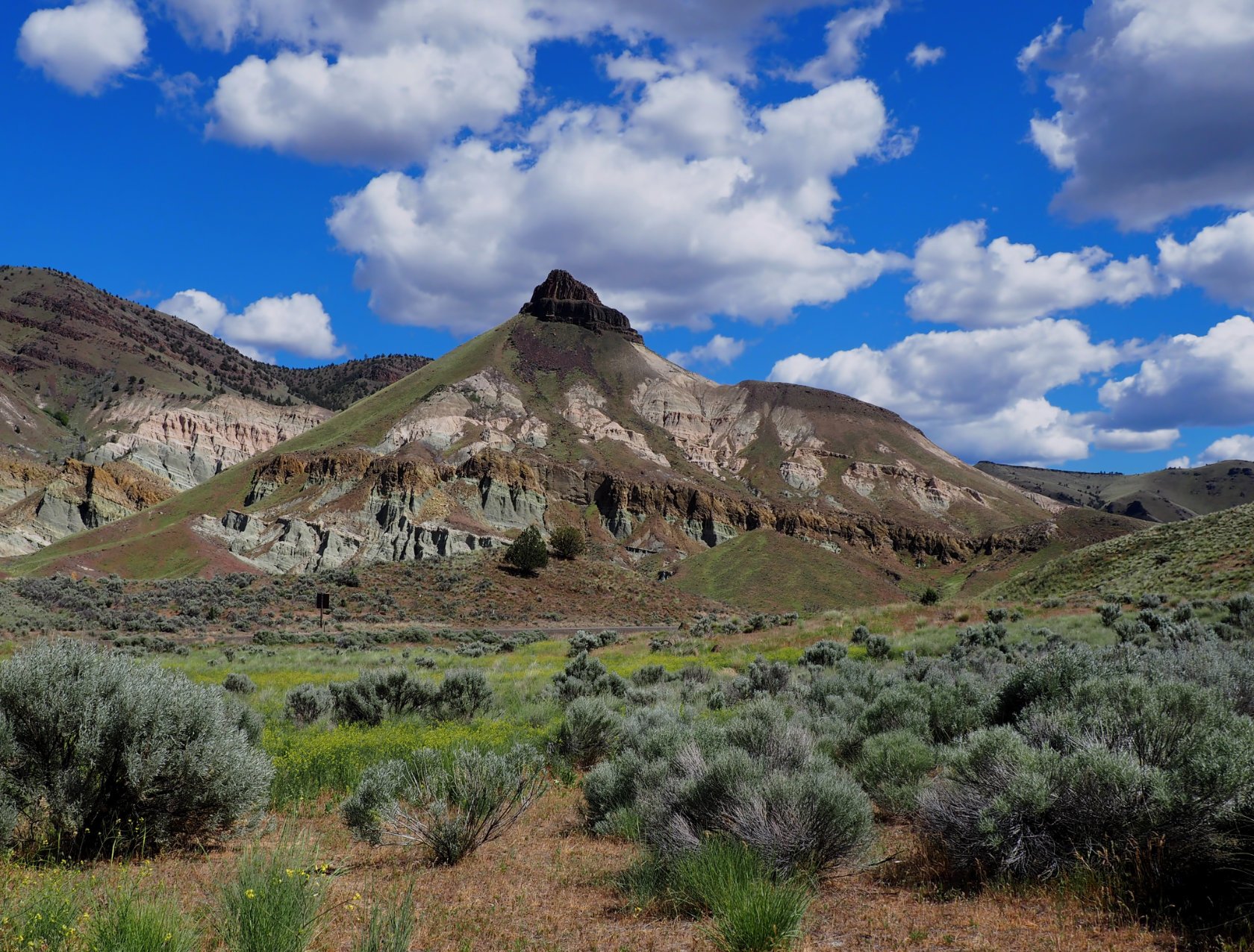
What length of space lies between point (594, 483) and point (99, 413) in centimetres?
10930

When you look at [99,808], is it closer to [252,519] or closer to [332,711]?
[332,711]

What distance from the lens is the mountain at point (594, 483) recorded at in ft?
238

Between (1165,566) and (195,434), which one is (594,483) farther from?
(1165,566)

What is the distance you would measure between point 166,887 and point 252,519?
78.9 metres

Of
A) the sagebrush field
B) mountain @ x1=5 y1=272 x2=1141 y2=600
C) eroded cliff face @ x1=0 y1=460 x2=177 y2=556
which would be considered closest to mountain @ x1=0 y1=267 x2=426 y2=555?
eroded cliff face @ x1=0 y1=460 x2=177 y2=556

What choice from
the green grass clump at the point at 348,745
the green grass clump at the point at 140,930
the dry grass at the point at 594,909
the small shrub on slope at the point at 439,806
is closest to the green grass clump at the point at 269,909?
the green grass clump at the point at 140,930

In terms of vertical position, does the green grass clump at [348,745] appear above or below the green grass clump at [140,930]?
below

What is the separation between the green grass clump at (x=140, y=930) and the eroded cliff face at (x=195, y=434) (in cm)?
12711

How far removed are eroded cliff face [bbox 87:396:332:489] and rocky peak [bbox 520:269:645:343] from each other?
206 ft

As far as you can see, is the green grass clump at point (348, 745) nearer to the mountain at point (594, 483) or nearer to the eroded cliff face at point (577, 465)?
the eroded cliff face at point (577, 465)

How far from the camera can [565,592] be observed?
177 ft

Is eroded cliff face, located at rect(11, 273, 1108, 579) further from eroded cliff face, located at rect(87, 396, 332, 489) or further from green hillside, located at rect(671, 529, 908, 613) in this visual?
green hillside, located at rect(671, 529, 908, 613)

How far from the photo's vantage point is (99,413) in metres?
141

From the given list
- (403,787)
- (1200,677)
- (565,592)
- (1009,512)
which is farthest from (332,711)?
(1009,512)
